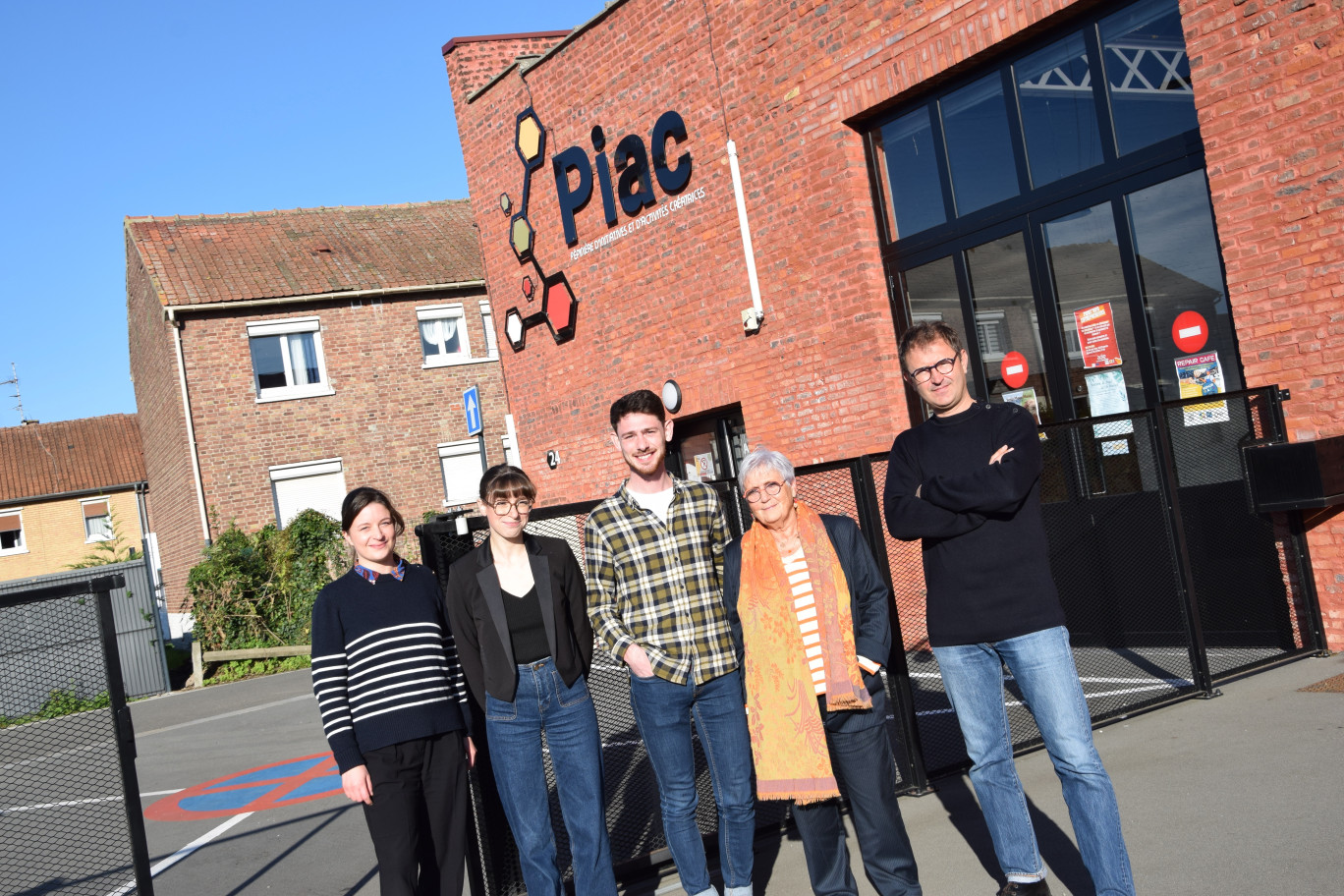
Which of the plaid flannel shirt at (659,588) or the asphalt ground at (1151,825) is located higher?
the plaid flannel shirt at (659,588)

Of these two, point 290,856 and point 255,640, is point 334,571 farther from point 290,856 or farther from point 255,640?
point 290,856

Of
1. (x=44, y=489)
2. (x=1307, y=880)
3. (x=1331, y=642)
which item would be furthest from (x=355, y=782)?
(x=44, y=489)

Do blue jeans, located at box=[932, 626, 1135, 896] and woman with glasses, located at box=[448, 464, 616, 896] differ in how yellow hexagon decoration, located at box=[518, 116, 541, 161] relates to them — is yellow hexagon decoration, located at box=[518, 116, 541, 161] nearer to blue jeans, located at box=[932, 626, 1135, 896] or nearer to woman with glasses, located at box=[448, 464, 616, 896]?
woman with glasses, located at box=[448, 464, 616, 896]

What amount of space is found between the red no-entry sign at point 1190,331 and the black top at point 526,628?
595 cm

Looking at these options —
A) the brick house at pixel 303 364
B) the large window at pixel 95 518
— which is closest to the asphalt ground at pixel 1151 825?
the brick house at pixel 303 364

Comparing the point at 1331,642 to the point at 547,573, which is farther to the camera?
the point at 1331,642

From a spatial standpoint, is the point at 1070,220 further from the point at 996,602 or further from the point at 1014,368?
the point at 996,602

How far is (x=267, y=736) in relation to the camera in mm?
12141

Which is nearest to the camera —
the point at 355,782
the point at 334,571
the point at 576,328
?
the point at 355,782

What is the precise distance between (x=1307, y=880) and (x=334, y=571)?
65.8ft

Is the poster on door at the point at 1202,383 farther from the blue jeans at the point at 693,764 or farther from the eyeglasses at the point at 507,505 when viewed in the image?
the eyeglasses at the point at 507,505

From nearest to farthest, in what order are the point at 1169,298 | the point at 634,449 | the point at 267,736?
the point at 634,449, the point at 1169,298, the point at 267,736

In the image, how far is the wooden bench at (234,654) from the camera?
63.9 feet

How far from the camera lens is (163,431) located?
25.8 meters
